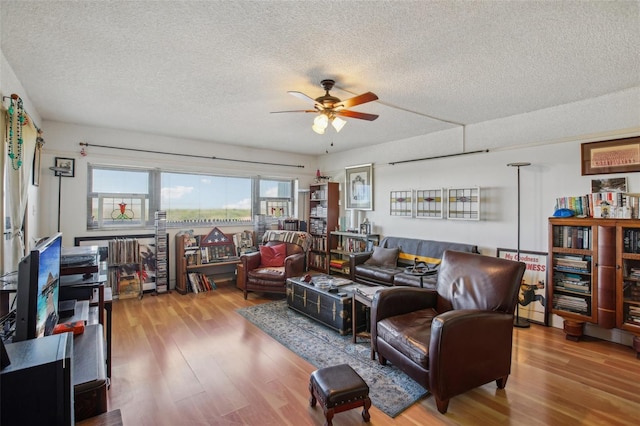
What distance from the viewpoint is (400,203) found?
16.8 ft

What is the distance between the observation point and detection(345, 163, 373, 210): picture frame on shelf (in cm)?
562

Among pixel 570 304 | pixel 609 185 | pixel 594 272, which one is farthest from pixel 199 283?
pixel 609 185

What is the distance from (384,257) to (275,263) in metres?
1.69

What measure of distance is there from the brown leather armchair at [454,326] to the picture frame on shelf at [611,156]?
1.88m

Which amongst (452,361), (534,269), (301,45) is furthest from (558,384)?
(301,45)

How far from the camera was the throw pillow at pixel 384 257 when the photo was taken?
462 cm

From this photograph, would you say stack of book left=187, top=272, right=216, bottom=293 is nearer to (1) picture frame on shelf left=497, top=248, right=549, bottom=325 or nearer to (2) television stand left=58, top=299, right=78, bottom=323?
(2) television stand left=58, top=299, right=78, bottom=323

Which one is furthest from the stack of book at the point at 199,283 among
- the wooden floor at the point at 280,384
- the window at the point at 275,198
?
the window at the point at 275,198

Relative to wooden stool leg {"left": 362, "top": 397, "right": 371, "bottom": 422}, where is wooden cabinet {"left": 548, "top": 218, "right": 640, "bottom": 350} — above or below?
above

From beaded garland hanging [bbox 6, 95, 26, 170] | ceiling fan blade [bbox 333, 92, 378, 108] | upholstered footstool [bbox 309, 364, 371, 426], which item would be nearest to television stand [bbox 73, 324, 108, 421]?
upholstered footstool [bbox 309, 364, 371, 426]

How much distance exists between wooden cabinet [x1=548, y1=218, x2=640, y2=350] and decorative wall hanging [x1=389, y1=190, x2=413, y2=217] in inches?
78.4

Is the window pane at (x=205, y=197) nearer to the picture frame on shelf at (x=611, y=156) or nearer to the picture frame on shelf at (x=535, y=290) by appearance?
the picture frame on shelf at (x=535, y=290)

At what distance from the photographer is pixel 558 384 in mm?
2355

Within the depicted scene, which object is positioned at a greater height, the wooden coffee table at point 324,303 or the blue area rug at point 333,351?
the wooden coffee table at point 324,303
